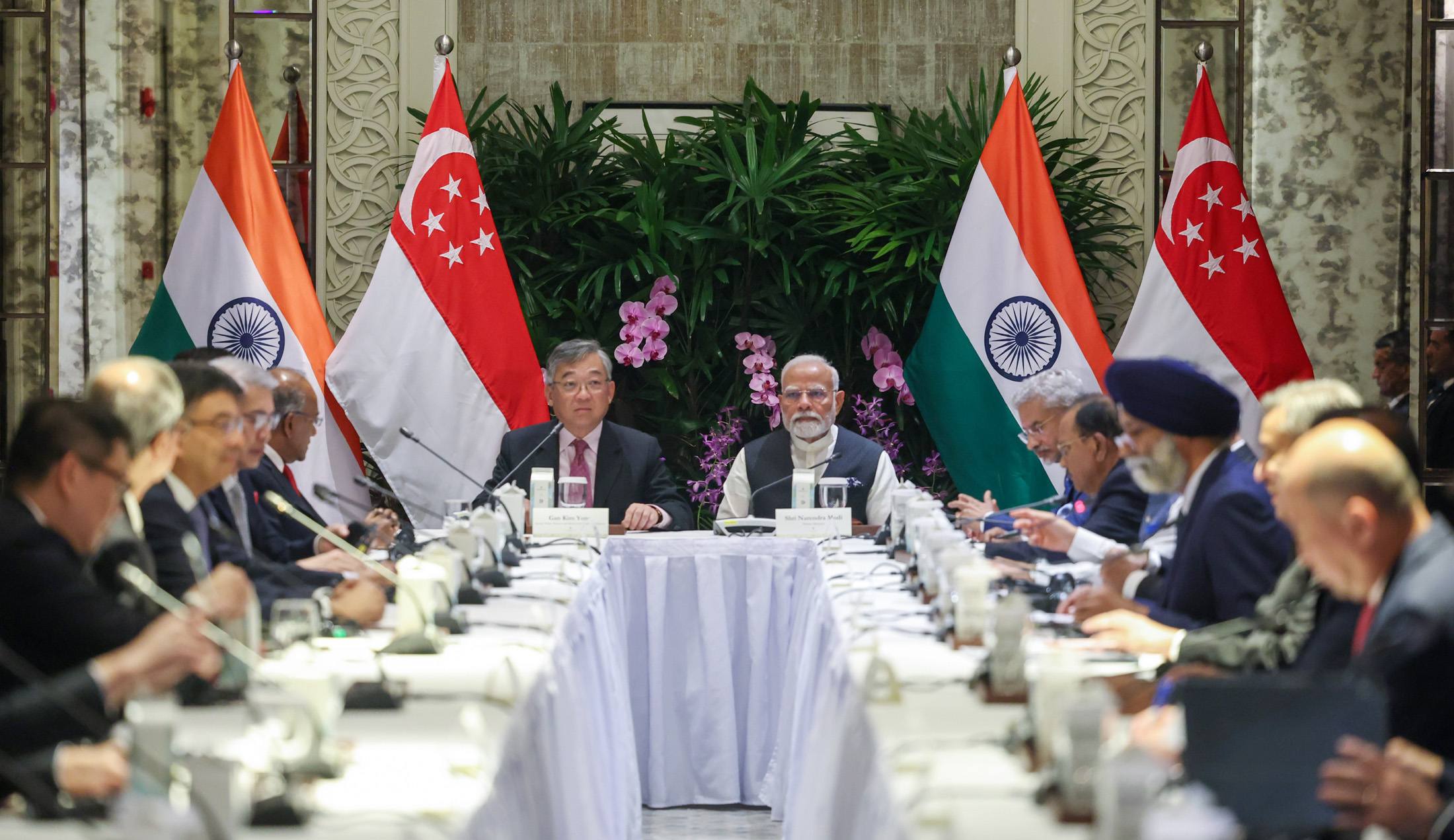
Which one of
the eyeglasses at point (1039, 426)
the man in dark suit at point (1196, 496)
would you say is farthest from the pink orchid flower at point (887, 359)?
the man in dark suit at point (1196, 496)

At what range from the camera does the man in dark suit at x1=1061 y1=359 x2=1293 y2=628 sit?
3127mm

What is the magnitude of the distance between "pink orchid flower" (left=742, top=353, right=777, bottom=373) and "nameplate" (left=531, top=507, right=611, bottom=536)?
1679mm

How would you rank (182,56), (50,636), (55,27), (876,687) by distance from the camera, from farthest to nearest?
(182,56), (55,27), (876,687), (50,636)

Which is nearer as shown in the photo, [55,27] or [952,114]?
[55,27]

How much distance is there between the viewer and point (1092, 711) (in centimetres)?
184

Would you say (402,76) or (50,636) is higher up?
(402,76)

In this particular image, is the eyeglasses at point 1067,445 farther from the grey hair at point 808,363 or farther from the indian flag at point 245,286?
the indian flag at point 245,286

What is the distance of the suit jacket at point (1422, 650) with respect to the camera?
6.52 feet

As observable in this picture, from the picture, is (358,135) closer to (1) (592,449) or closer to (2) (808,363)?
(1) (592,449)

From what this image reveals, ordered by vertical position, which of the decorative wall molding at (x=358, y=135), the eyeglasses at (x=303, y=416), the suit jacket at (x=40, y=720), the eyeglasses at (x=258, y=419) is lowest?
the suit jacket at (x=40, y=720)

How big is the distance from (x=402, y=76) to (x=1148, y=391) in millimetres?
4522

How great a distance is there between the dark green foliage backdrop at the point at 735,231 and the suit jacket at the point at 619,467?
80 cm

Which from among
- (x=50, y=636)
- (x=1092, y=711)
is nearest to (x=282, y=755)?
(x=50, y=636)

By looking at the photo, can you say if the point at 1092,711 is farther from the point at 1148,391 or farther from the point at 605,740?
the point at 605,740
